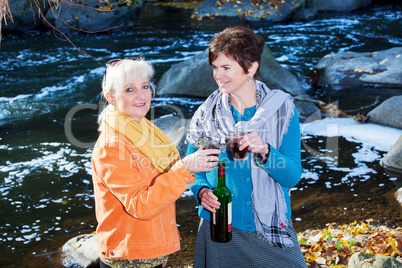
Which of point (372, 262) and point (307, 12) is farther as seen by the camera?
point (307, 12)

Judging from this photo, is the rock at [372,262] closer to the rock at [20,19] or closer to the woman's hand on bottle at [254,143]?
the woman's hand on bottle at [254,143]

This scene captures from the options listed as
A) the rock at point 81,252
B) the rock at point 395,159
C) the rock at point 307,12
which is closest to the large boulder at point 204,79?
the rock at point 395,159

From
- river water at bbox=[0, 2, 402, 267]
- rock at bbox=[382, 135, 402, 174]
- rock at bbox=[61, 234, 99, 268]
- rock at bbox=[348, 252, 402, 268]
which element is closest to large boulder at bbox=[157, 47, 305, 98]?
river water at bbox=[0, 2, 402, 267]

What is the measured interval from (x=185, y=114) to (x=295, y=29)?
30.6 feet

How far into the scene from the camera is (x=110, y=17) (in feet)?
58.5

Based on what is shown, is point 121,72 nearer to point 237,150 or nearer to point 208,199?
point 237,150

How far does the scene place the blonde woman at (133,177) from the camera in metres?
2.41

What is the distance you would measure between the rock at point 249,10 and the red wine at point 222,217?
657 inches

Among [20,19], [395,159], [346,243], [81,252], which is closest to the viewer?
[346,243]

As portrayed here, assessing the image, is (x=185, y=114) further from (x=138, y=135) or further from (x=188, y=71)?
(x=138, y=135)

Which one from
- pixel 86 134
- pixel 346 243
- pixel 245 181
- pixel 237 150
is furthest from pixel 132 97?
pixel 86 134

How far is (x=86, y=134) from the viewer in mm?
8648

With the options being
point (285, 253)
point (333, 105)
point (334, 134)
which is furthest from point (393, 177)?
point (285, 253)

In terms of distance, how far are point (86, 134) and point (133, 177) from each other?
650 centimetres
